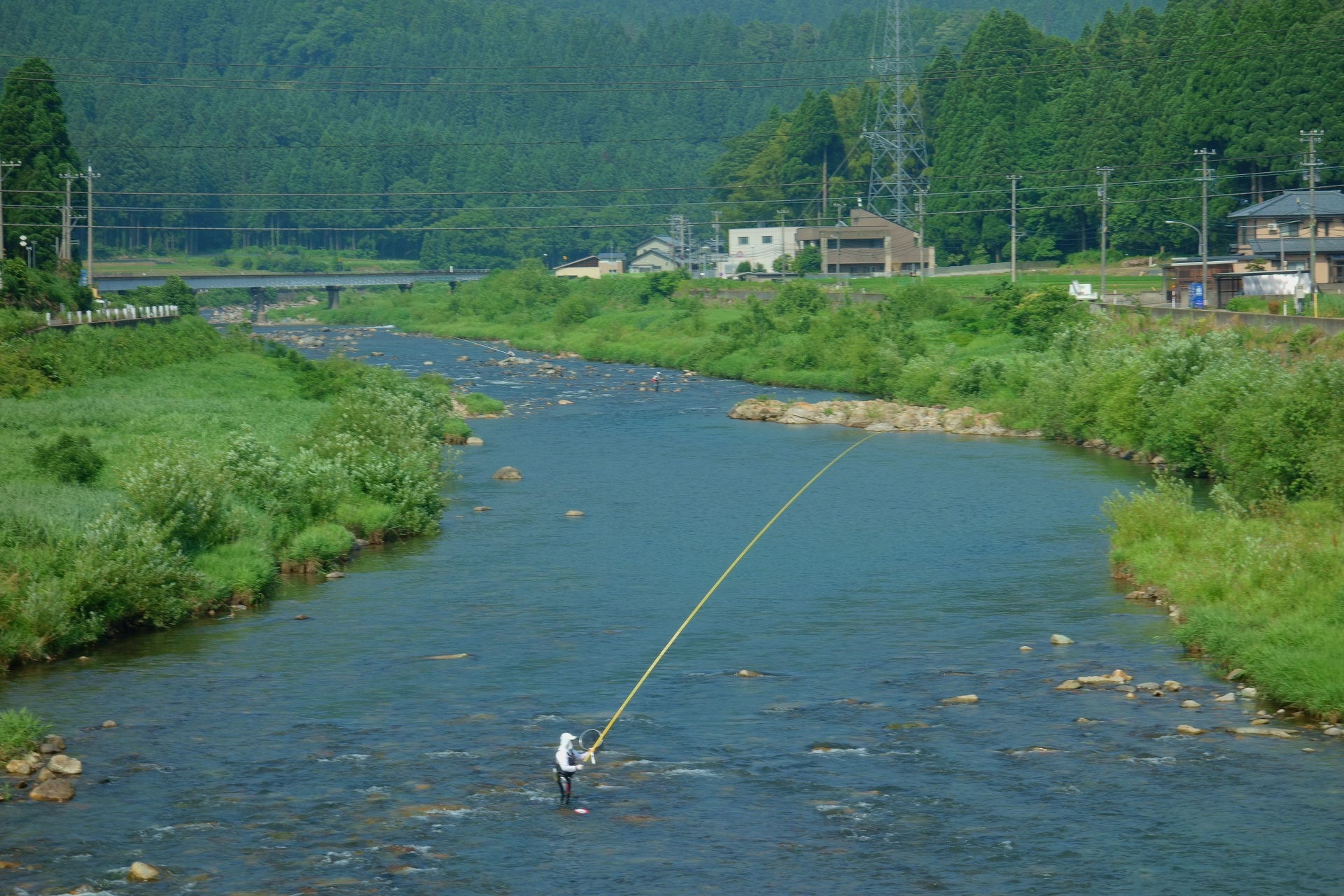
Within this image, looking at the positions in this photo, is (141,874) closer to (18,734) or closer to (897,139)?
(18,734)

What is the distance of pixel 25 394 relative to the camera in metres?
63.8

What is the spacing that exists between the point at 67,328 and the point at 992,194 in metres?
93.3

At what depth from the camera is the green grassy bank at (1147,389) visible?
114 ft

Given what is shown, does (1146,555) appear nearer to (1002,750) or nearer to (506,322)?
(1002,750)

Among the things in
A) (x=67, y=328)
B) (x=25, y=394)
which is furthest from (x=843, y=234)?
(x=25, y=394)

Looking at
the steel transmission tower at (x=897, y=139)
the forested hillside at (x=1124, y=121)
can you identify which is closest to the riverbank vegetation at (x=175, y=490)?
the forested hillside at (x=1124, y=121)

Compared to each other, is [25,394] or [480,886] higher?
[25,394]

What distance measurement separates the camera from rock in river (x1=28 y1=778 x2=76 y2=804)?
85.4ft

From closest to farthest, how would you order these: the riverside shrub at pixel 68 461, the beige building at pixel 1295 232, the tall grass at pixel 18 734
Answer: the tall grass at pixel 18 734, the riverside shrub at pixel 68 461, the beige building at pixel 1295 232

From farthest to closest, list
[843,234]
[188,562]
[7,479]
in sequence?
Answer: [843,234], [7,479], [188,562]

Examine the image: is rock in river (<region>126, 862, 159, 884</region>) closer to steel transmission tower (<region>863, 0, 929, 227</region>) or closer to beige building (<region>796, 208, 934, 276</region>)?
steel transmission tower (<region>863, 0, 929, 227</region>)

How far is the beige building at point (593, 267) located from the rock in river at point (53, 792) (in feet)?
536

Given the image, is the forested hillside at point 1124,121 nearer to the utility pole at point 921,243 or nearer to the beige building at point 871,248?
the utility pole at point 921,243

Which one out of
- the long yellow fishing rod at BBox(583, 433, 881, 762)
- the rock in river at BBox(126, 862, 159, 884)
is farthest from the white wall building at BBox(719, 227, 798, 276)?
the rock in river at BBox(126, 862, 159, 884)
